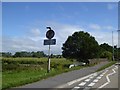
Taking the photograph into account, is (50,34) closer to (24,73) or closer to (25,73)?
(25,73)

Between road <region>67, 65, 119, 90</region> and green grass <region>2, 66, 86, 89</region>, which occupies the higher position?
green grass <region>2, 66, 86, 89</region>

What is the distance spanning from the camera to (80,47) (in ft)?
241

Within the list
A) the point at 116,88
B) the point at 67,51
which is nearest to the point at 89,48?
the point at 67,51

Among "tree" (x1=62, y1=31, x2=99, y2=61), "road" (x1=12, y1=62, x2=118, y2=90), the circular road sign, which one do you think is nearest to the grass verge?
"road" (x1=12, y1=62, x2=118, y2=90)

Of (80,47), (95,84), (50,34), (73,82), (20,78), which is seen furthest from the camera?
(80,47)

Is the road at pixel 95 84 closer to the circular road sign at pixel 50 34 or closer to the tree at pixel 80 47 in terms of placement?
the circular road sign at pixel 50 34

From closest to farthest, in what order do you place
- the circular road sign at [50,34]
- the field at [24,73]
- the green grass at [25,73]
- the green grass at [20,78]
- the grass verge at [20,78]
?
the grass verge at [20,78] → the green grass at [20,78] → the green grass at [25,73] → the field at [24,73] → the circular road sign at [50,34]

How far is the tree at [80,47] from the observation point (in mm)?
70875

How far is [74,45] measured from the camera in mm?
75500

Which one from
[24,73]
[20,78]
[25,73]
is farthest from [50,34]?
[24,73]

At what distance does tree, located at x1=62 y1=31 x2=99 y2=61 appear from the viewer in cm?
7088

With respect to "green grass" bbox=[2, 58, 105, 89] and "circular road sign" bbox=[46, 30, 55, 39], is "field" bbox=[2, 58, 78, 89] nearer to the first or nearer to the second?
→ "green grass" bbox=[2, 58, 105, 89]

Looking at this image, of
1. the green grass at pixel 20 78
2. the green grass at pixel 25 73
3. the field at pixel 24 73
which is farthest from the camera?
the field at pixel 24 73

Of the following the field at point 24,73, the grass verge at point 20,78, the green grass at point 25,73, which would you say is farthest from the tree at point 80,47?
the grass verge at point 20,78
